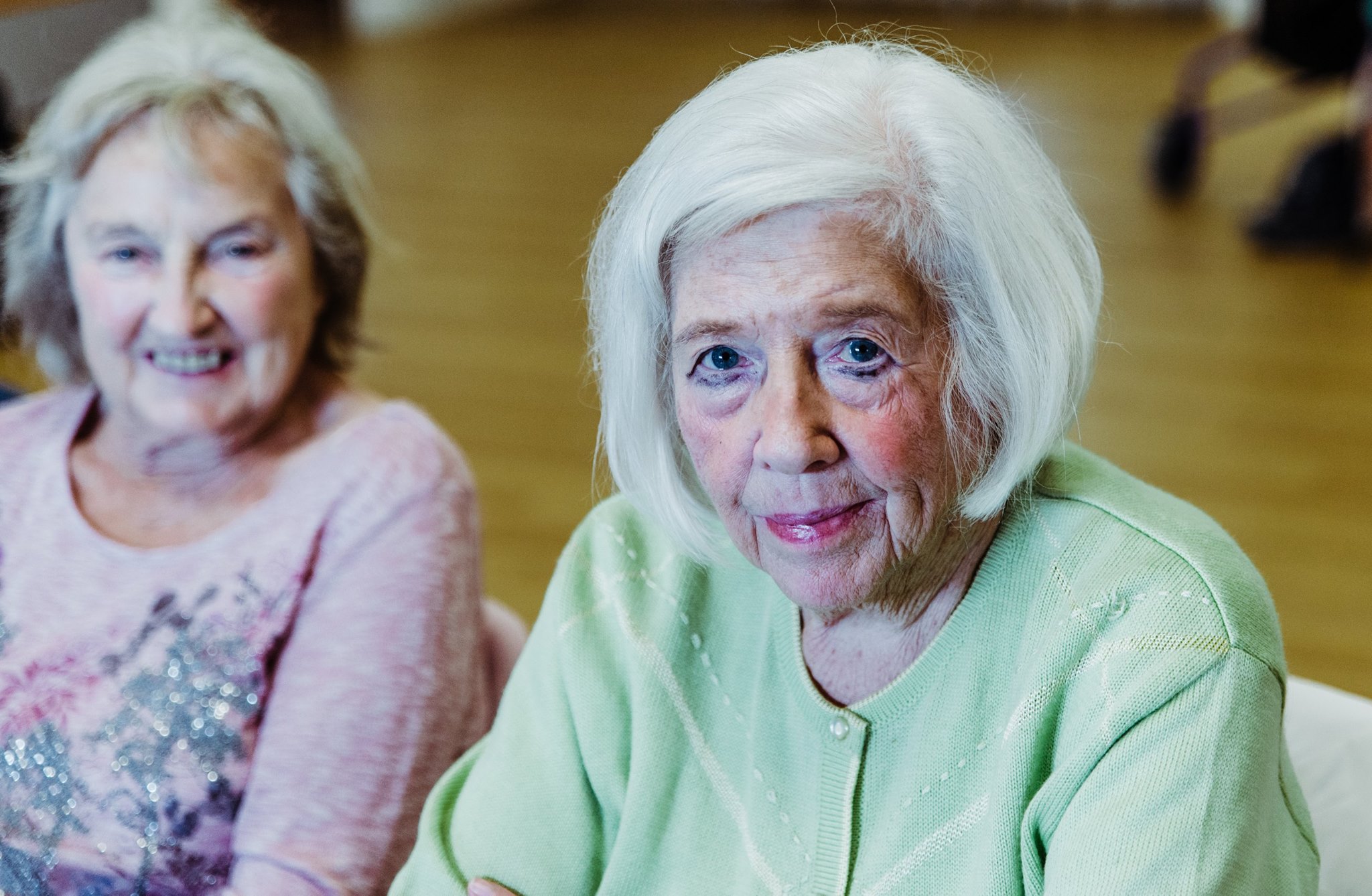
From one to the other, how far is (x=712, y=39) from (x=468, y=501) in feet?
24.9

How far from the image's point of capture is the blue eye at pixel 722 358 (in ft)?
3.92

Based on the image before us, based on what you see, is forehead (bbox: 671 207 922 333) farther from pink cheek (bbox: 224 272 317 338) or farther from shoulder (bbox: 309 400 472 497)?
pink cheek (bbox: 224 272 317 338)

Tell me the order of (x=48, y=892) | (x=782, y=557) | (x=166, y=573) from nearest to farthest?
(x=782, y=557)
(x=48, y=892)
(x=166, y=573)

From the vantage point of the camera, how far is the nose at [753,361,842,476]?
114cm

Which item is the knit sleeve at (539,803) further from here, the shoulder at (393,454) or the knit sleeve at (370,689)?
the shoulder at (393,454)

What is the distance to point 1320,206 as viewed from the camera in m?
5.22

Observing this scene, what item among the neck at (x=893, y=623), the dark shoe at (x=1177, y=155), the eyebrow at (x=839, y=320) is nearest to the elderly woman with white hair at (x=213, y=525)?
the neck at (x=893, y=623)

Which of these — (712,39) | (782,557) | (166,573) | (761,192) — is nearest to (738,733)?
(782,557)

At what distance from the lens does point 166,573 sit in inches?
66.2

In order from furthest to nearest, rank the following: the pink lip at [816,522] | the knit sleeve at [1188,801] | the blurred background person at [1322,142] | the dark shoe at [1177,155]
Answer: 1. the dark shoe at [1177,155]
2. the blurred background person at [1322,142]
3. the pink lip at [816,522]
4. the knit sleeve at [1188,801]

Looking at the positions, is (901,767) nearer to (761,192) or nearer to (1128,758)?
(1128,758)

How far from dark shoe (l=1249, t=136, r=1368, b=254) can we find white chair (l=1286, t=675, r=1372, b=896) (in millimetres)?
4082

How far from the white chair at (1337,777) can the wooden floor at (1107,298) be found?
40 centimetres

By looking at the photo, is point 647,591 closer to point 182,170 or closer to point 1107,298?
point 182,170
